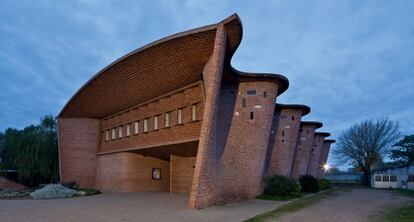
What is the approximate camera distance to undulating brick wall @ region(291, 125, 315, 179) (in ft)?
105

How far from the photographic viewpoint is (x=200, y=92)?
18.0 meters

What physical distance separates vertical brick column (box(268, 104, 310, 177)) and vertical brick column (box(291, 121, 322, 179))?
228 inches

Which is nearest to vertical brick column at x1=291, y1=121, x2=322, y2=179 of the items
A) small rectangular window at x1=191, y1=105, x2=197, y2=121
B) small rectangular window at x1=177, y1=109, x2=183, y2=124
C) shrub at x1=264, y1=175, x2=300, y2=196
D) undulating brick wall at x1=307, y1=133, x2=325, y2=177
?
undulating brick wall at x1=307, y1=133, x2=325, y2=177

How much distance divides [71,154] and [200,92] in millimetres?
15483

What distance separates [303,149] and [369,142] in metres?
19.2

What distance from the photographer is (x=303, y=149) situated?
32875 millimetres

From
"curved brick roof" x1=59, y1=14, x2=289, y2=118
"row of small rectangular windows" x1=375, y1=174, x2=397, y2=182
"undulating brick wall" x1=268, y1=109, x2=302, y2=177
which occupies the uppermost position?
"curved brick roof" x1=59, y1=14, x2=289, y2=118

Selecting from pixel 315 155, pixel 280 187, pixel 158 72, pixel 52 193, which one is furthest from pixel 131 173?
pixel 315 155

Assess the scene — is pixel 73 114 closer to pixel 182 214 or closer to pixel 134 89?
pixel 134 89

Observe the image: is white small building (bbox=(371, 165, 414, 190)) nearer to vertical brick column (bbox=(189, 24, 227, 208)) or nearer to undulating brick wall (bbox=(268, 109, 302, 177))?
undulating brick wall (bbox=(268, 109, 302, 177))

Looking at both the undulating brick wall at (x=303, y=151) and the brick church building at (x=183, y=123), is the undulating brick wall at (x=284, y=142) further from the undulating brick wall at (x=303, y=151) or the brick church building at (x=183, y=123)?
the undulating brick wall at (x=303, y=151)

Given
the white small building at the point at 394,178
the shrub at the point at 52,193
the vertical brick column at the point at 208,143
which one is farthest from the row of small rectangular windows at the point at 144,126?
the white small building at the point at 394,178

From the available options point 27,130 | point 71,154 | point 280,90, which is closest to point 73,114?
point 71,154

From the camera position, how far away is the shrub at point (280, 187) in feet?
66.5
